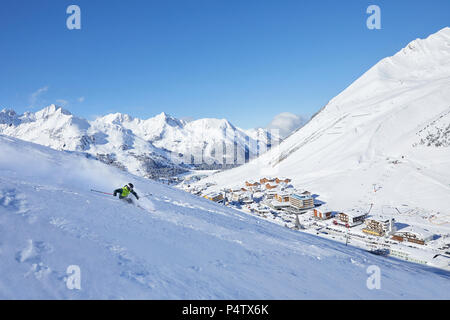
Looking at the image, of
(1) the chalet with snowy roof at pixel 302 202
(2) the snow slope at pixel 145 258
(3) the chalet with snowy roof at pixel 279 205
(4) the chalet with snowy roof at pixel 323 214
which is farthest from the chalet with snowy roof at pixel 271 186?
(2) the snow slope at pixel 145 258

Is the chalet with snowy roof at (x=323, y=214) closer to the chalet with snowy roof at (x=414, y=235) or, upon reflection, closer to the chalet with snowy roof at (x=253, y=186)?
the chalet with snowy roof at (x=414, y=235)

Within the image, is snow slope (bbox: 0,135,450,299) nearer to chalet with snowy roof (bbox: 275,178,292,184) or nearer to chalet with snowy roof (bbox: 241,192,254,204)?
chalet with snowy roof (bbox: 241,192,254,204)

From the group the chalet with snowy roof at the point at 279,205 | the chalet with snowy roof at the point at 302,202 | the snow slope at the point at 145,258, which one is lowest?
the chalet with snowy roof at the point at 279,205

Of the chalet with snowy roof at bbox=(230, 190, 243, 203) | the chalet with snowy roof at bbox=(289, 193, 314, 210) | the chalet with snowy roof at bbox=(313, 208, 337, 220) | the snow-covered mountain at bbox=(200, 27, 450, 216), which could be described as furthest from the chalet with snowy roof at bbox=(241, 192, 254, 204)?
the chalet with snowy roof at bbox=(313, 208, 337, 220)

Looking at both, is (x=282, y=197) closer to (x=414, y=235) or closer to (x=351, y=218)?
(x=351, y=218)
